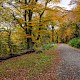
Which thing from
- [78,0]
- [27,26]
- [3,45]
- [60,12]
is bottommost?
[3,45]

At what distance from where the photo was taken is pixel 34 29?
24688mm

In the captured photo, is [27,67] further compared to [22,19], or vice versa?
[22,19]

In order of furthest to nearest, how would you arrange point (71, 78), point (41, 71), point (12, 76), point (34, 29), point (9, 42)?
point (34, 29)
point (9, 42)
point (41, 71)
point (12, 76)
point (71, 78)

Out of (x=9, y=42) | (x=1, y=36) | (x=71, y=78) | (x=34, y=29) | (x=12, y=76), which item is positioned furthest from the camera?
(x=34, y=29)

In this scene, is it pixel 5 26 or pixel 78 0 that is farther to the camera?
pixel 78 0

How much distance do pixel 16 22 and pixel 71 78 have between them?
15.0 m

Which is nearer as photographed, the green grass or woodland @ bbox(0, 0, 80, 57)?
the green grass

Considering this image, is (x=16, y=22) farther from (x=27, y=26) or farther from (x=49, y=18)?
(x=49, y=18)

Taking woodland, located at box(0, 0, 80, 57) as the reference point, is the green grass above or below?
below

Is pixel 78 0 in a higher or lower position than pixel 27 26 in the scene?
higher

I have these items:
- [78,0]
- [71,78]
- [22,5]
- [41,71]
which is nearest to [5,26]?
[22,5]

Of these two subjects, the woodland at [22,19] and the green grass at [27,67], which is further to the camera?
the woodland at [22,19]

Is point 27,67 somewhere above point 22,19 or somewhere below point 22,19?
below

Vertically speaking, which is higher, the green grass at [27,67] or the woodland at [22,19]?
the woodland at [22,19]
